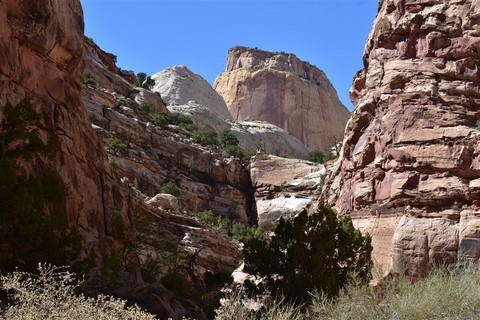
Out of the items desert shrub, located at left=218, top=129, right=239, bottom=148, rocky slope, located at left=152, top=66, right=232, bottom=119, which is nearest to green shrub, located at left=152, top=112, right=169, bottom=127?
desert shrub, located at left=218, top=129, right=239, bottom=148

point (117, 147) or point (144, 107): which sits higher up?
point (144, 107)

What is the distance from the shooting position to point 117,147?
142 feet

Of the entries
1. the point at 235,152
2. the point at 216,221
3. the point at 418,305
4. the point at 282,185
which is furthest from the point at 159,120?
the point at 418,305

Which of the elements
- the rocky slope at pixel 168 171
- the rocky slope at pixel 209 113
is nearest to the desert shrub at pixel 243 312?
the rocky slope at pixel 168 171

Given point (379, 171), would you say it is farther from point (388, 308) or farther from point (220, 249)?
point (388, 308)

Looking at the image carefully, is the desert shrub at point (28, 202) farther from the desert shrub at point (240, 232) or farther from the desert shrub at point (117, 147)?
the desert shrub at point (240, 232)

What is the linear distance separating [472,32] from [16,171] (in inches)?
1011

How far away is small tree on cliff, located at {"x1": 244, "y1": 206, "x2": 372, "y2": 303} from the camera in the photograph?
20188mm

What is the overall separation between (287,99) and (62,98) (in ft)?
302

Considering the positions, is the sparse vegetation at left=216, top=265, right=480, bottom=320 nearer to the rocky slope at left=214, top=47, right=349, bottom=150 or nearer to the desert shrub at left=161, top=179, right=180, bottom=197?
the desert shrub at left=161, top=179, right=180, bottom=197

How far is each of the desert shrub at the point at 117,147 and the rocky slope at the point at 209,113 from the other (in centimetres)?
3217

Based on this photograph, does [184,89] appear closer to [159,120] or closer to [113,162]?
[159,120]

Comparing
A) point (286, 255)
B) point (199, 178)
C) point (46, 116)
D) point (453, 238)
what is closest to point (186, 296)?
point (286, 255)

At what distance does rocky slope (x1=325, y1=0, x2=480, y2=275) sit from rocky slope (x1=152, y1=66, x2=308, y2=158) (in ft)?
143
